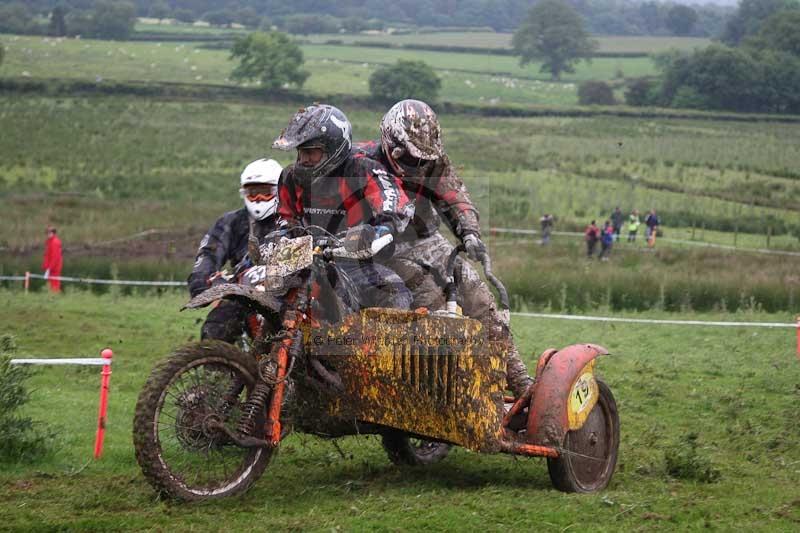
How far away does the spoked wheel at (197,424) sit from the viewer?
6.39 meters

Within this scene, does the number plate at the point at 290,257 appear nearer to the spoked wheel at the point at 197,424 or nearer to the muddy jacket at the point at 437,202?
the spoked wheel at the point at 197,424

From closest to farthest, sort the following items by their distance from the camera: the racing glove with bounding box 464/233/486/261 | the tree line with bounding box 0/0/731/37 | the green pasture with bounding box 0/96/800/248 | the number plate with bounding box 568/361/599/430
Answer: the racing glove with bounding box 464/233/486/261
the number plate with bounding box 568/361/599/430
the green pasture with bounding box 0/96/800/248
the tree line with bounding box 0/0/731/37

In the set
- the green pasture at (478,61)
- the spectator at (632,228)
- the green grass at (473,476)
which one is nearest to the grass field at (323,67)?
the green pasture at (478,61)

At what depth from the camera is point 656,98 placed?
3130 inches

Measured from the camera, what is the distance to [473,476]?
8.39m

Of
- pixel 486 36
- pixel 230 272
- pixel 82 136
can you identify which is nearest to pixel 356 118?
pixel 82 136

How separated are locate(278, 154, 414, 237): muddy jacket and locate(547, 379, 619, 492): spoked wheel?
195cm

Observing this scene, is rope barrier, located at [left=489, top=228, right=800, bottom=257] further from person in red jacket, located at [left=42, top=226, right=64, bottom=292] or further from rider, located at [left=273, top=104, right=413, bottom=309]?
rider, located at [left=273, top=104, right=413, bottom=309]

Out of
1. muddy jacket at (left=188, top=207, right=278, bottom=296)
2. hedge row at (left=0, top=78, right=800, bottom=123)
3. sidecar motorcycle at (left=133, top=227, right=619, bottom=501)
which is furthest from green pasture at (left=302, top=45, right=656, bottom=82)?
sidecar motorcycle at (left=133, top=227, right=619, bottom=501)

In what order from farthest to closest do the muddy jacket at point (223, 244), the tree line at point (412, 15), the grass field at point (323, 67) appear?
the tree line at point (412, 15) → the grass field at point (323, 67) → the muddy jacket at point (223, 244)

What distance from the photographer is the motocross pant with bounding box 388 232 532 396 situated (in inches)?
302

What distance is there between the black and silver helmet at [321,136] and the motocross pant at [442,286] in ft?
2.62

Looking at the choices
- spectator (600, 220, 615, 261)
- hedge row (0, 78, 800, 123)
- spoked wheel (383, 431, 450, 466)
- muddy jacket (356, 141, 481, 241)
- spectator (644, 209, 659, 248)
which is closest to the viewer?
muddy jacket (356, 141, 481, 241)

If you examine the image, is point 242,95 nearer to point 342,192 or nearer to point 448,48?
point 448,48
